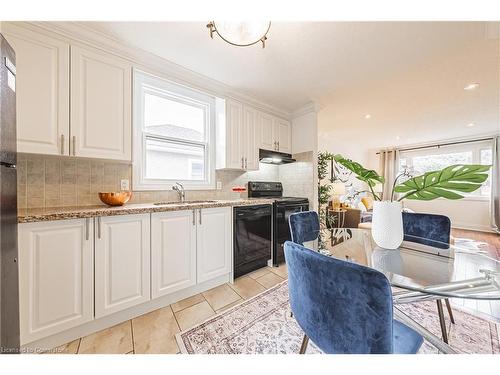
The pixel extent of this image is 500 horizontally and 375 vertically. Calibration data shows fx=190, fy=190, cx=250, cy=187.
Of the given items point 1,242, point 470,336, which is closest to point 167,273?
point 1,242

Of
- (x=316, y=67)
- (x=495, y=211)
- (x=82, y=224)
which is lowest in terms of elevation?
(x=495, y=211)

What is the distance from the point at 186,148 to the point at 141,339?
77.6 inches

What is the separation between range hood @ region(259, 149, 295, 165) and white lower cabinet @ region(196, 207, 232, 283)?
1151 mm

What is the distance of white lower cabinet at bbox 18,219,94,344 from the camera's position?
3.86 ft

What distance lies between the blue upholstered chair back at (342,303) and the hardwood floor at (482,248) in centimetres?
195

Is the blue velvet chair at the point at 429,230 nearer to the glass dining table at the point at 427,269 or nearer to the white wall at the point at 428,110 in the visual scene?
the glass dining table at the point at 427,269

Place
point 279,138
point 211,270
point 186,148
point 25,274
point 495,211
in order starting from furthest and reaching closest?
1. point 495,211
2. point 279,138
3. point 186,148
4. point 211,270
5. point 25,274

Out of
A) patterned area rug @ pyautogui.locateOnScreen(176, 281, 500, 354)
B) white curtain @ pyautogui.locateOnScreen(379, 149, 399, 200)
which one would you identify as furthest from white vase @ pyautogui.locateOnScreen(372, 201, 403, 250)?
white curtain @ pyautogui.locateOnScreen(379, 149, 399, 200)

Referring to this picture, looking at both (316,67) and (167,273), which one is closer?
(167,273)

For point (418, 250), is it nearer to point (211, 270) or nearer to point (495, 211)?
point (211, 270)

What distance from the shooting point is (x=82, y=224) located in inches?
53.1

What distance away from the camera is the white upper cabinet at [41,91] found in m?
1.33

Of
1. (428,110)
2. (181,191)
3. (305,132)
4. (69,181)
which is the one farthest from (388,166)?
(69,181)

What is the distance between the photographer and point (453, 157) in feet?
17.4
